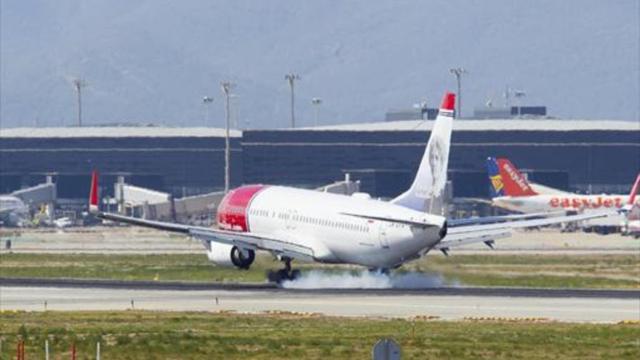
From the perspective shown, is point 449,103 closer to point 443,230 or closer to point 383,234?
point 383,234

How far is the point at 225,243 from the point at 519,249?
53550 mm

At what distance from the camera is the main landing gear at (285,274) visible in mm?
115875

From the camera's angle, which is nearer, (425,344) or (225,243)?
(425,344)

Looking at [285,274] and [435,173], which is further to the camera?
[285,274]

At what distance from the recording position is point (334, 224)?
115 meters

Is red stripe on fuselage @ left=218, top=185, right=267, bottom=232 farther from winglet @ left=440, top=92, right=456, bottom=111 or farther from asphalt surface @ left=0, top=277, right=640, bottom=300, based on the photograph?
winglet @ left=440, top=92, right=456, bottom=111

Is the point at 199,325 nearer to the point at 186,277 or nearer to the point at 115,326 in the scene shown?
the point at 115,326

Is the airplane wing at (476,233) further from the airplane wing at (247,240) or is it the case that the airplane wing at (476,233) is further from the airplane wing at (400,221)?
the airplane wing at (247,240)

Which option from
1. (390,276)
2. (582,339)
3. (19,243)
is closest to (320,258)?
(390,276)

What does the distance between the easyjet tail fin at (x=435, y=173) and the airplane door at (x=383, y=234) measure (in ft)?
5.12

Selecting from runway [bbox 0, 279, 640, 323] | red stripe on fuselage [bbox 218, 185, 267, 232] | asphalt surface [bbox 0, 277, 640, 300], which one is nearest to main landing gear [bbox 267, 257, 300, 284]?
asphalt surface [bbox 0, 277, 640, 300]

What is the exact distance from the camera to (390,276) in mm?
114562

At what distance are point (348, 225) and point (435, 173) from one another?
516 centimetres

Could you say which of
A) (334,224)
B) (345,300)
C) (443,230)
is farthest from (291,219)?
(345,300)
